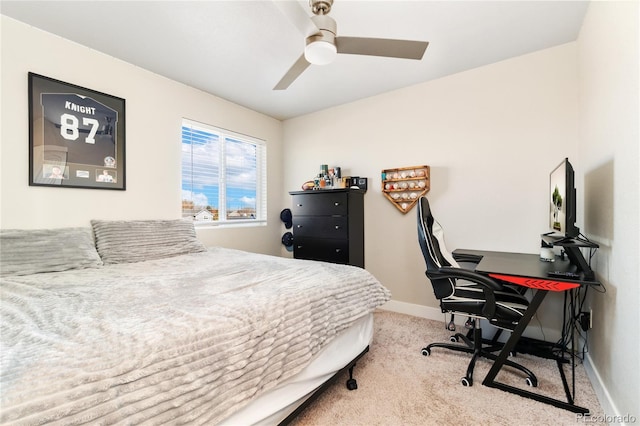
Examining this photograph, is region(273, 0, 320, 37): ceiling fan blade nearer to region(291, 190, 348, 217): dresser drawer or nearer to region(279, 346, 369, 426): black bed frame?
region(291, 190, 348, 217): dresser drawer

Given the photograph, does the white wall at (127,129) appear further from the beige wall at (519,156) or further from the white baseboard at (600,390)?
the white baseboard at (600,390)

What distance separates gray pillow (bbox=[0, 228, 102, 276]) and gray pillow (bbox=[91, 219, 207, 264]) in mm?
107

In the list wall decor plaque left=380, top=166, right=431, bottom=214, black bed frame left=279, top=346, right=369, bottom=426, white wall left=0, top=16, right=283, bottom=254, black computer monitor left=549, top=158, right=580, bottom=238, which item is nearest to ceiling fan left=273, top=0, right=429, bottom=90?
black computer monitor left=549, top=158, right=580, bottom=238

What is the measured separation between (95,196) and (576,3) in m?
3.95

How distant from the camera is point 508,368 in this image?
1964 mm

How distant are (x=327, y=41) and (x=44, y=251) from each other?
2.35 m

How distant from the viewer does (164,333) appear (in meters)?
0.90

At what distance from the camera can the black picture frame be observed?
2.08 metres

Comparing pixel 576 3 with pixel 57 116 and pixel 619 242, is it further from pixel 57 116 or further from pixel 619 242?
pixel 57 116

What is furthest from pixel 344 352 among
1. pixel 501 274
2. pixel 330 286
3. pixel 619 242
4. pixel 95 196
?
pixel 95 196

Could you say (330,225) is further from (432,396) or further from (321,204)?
(432,396)

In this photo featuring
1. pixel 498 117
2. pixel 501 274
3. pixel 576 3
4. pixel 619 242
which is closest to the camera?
pixel 619 242

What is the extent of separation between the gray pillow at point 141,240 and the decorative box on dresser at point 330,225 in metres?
1.21

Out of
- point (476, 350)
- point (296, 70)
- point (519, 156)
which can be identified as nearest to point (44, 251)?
point (296, 70)
